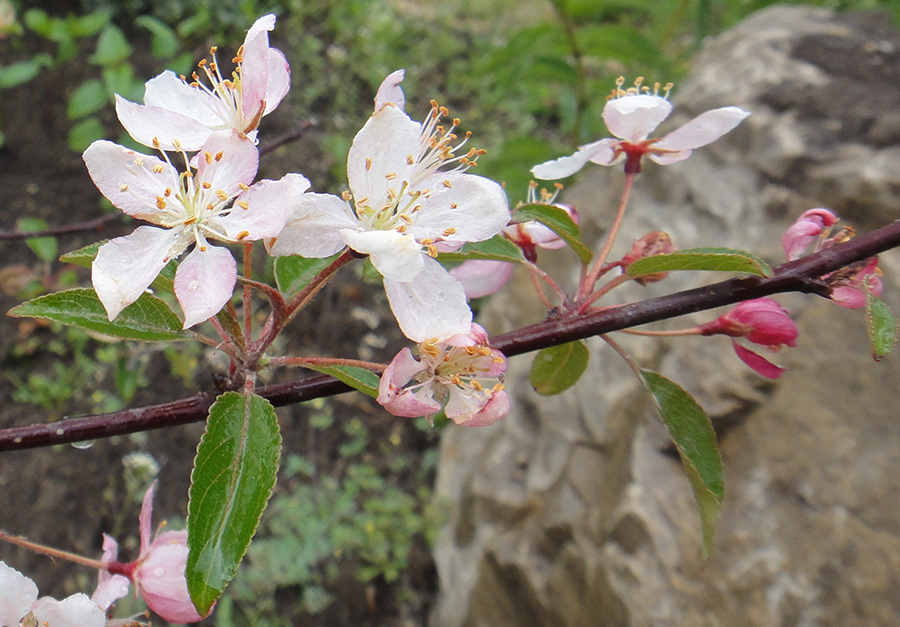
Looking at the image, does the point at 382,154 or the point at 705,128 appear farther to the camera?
the point at 705,128

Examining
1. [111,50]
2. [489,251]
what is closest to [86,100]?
[111,50]

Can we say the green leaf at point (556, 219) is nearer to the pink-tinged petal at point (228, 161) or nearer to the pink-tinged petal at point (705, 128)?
the pink-tinged petal at point (705, 128)

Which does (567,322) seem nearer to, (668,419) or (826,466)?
(668,419)

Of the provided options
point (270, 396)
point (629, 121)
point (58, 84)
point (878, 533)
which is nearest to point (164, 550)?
point (270, 396)

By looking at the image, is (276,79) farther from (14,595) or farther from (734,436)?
(734,436)

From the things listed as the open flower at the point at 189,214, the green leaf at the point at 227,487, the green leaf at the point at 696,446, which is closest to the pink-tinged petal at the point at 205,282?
the open flower at the point at 189,214

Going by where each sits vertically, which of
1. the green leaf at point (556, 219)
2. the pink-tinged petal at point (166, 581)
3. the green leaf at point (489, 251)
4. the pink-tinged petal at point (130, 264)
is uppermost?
the pink-tinged petal at point (130, 264)
